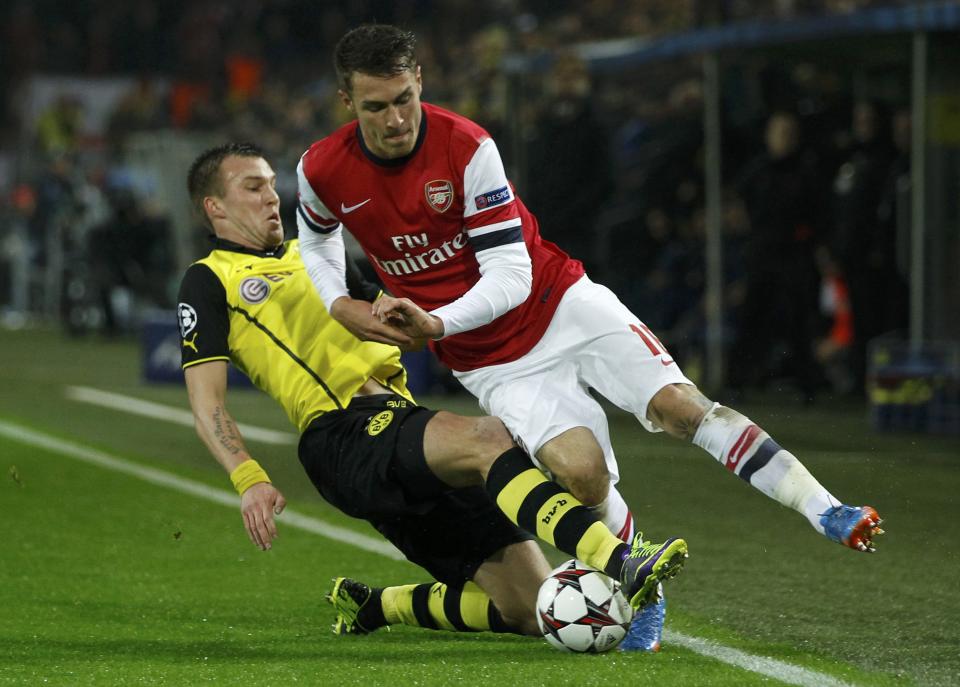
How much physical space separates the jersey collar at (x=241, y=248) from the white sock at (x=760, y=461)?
5.18 ft

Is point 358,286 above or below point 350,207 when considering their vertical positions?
below

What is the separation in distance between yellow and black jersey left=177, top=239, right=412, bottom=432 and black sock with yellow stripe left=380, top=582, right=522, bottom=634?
1.99 feet

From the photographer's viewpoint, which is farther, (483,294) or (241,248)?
(241,248)

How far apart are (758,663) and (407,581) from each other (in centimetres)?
187

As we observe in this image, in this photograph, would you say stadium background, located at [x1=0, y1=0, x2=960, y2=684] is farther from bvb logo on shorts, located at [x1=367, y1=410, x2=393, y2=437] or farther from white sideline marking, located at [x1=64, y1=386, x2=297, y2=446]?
bvb logo on shorts, located at [x1=367, y1=410, x2=393, y2=437]

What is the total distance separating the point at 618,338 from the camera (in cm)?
482

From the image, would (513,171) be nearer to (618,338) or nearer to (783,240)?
(783,240)

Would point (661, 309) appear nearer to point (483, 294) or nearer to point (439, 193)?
point (439, 193)

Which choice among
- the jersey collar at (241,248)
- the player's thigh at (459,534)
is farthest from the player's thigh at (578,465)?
the jersey collar at (241,248)

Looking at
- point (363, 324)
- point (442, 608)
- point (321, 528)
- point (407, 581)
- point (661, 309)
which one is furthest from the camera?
point (661, 309)

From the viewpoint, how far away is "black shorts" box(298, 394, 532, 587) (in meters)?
4.68

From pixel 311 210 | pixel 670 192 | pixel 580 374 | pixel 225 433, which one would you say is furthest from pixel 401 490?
pixel 670 192

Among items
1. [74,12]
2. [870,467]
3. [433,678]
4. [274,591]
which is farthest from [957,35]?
[74,12]

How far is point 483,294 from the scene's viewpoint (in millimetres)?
4660
